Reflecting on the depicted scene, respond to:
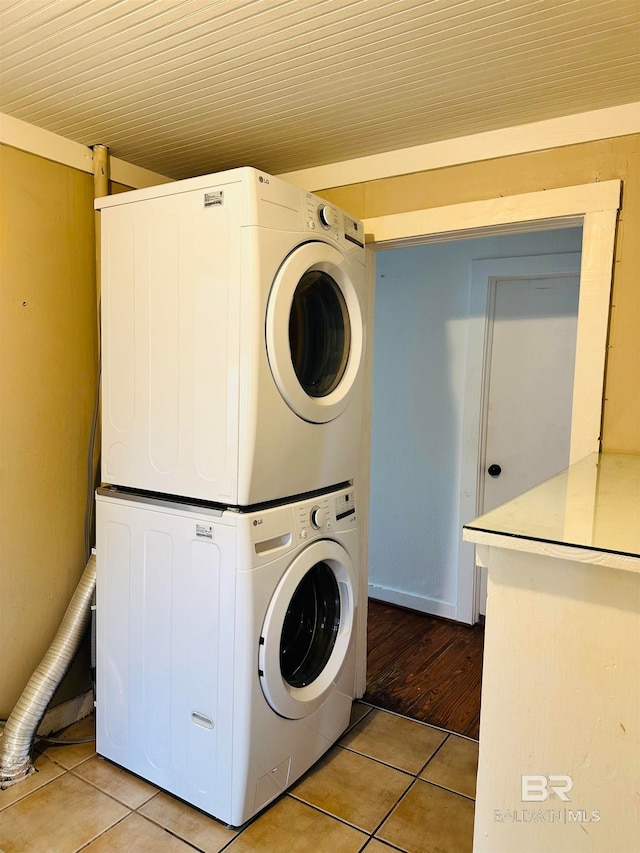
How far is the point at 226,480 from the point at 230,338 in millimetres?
397

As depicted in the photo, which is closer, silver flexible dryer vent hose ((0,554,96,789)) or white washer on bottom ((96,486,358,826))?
white washer on bottom ((96,486,358,826))

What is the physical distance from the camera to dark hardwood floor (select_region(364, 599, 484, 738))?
2.43 meters

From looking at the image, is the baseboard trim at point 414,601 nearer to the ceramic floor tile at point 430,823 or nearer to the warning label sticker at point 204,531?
the ceramic floor tile at point 430,823

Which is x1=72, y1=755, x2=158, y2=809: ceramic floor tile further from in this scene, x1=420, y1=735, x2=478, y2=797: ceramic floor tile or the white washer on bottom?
x1=420, y1=735, x2=478, y2=797: ceramic floor tile

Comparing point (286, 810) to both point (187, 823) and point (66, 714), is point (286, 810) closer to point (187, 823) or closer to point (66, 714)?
point (187, 823)

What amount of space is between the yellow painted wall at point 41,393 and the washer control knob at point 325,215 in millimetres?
948

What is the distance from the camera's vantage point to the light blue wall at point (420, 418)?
3213 mm

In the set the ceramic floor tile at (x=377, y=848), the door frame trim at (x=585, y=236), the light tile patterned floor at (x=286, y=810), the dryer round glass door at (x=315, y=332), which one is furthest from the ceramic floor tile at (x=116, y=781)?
the door frame trim at (x=585, y=236)

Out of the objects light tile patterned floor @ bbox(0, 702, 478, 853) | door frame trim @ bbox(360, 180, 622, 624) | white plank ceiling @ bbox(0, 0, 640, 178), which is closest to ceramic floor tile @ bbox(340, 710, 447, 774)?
light tile patterned floor @ bbox(0, 702, 478, 853)

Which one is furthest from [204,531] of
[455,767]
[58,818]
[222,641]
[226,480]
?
[455,767]

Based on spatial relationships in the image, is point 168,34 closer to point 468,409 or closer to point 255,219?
point 255,219

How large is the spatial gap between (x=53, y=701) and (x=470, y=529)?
6.33 feet

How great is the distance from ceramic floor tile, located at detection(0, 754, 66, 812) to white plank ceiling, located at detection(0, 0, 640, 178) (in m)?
2.16

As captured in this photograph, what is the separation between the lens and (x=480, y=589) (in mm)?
3244
